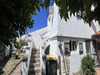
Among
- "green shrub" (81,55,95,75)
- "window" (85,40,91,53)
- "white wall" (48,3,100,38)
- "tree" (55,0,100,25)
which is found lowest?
"green shrub" (81,55,95,75)

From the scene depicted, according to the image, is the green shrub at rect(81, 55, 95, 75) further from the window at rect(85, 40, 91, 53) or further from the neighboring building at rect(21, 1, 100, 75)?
the window at rect(85, 40, 91, 53)

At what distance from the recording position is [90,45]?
6773 millimetres

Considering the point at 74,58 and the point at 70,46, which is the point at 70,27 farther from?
the point at 74,58

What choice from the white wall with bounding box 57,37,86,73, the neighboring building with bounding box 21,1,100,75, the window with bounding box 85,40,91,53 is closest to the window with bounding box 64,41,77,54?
the neighboring building with bounding box 21,1,100,75

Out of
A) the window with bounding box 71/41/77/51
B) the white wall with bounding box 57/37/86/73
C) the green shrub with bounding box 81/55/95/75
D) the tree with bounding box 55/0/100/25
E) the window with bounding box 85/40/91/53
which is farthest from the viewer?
the window with bounding box 85/40/91/53

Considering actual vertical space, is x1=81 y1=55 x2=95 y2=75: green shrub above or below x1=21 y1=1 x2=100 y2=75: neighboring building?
below

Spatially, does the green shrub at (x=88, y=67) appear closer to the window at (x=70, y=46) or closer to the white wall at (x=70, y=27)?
the window at (x=70, y=46)

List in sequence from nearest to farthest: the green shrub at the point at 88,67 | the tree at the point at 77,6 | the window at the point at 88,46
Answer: the tree at the point at 77,6 < the green shrub at the point at 88,67 < the window at the point at 88,46

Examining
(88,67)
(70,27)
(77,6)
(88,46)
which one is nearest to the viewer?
(77,6)

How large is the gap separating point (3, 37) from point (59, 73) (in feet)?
16.9

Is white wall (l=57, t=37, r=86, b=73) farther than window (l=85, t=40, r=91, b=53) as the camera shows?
No

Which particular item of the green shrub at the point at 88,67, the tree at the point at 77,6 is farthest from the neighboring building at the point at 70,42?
the tree at the point at 77,6

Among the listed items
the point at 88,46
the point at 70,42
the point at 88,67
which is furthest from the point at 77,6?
the point at 88,46

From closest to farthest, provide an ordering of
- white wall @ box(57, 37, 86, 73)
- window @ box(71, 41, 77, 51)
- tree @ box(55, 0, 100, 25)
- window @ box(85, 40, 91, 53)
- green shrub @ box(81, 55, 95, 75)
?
tree @ box(55, 0, 100, 25)
green shrub @ box(81, 55, 95, 75)
white wall @ box(57, 37, 86, 73)
window @ box(71, 41, 77, 51)
window @ box(85, 40, 91, 53)
